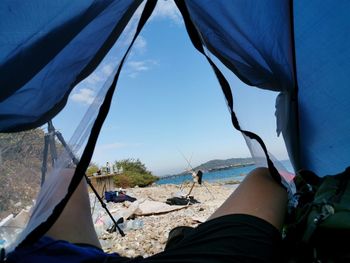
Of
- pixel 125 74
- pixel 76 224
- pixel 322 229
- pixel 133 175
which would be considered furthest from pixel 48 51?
pixel 133 175

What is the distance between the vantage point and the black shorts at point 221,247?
2.76 feet

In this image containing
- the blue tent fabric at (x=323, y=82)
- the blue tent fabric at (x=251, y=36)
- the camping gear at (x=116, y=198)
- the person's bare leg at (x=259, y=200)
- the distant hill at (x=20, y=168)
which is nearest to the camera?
the person's bare leg at (x=259, y=200)

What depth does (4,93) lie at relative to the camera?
1.16m

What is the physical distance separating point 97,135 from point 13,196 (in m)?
0.46

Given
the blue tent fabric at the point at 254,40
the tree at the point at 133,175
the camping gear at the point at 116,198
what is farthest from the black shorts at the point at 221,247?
the tree at the point at 133,175

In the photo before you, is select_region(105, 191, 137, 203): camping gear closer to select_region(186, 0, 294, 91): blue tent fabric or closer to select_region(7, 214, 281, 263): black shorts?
select_region(186, 0, 294, 91): blue tent fabric

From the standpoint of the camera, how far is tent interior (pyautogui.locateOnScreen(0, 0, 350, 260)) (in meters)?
1.13

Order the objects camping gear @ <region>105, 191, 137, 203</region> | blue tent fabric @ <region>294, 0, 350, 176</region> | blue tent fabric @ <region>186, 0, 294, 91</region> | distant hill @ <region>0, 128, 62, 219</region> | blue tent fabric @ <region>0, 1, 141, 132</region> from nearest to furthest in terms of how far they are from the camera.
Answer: blue tent fabric @ <region>0, 1, 141, 132</region> < distant hill @ <region>0, 128, 62, 219</region> < blue tent fabric @ <region>186, 0, 294, 91</region> < blue tent fabric @ <region>294, 0, 350, 176</region> < camping gear @ <region>105, 191, 137, 203</region>

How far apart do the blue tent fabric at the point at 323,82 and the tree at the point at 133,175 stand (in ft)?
44.0

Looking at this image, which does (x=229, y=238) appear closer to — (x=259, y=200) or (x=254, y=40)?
(x=259, y=200)

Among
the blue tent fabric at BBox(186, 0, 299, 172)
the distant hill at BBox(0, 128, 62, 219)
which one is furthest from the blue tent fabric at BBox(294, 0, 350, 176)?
the distant hill at BBox(0, 128, 62, 219)

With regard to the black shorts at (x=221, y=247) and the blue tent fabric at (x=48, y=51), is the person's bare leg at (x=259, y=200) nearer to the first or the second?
the black shorts at (x=221, y=247)

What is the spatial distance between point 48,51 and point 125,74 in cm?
42

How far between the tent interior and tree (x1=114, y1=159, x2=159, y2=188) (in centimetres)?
1343
